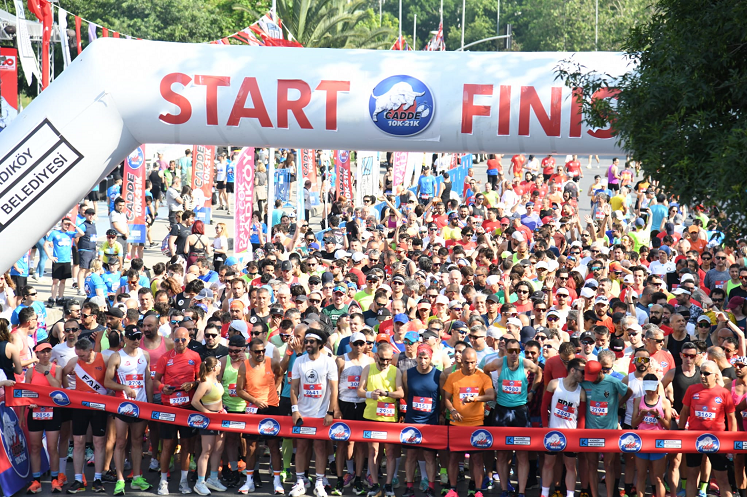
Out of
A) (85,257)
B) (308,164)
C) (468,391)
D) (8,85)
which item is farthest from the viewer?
(8,85)

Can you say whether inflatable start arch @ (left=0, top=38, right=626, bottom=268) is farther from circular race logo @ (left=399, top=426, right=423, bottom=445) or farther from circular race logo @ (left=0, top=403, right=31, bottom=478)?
circular race logo @ (left=399, top=426, right=423, bottom=445)

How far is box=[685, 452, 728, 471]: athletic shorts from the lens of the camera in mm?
8406

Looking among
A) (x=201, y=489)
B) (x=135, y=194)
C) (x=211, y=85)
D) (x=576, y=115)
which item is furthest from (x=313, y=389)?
(x=135, y=194)

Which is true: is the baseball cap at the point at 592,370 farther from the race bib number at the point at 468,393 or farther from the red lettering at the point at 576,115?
the red lettering at the point at 576,115

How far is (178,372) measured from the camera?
9031mm

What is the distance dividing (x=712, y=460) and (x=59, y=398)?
6.27m

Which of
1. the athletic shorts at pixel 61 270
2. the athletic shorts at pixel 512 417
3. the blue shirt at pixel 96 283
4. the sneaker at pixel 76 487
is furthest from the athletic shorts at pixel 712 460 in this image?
the athletic shorts at pixel 61 270

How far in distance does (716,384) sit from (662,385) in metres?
0.48

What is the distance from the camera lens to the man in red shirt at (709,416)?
8320 millimetres

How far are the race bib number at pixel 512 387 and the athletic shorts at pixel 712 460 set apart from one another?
1.66 m

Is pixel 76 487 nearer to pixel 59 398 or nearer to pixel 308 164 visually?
pixel 59 398

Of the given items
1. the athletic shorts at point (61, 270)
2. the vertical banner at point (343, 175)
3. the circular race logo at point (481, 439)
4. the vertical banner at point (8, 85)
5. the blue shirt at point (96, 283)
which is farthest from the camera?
the vertical banner at point (8, 85)

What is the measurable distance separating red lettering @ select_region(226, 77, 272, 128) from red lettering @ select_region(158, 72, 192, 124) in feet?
1.25

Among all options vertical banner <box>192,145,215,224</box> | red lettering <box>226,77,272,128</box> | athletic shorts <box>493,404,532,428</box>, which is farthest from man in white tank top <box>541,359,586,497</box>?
vertical banner <box>192,145,215,224</box>
